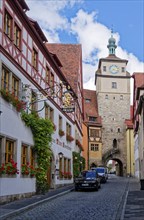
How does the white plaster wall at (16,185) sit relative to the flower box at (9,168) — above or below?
below

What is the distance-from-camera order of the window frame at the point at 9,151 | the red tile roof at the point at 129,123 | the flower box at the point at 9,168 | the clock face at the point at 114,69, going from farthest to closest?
the clock face at the point at 114,69 → the red tile roof at the point at 129,123 → the window frame at the point at 9,151 → the flower box at the point at 9,168

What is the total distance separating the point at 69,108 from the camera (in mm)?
27531

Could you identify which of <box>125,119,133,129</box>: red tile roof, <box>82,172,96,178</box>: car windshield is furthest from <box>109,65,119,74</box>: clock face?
<box>82,172,96,178</box>: car windshield

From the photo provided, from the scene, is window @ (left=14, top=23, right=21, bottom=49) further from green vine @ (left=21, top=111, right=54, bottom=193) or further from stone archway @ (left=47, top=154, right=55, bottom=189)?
stone archway @ (left=47, top=154, right=55, bottom=189)

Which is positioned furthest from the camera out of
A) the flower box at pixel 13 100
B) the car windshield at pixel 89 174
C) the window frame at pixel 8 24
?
the car windshield at pixel 89 174

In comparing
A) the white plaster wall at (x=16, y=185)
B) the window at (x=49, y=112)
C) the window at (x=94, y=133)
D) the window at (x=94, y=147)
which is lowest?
the white plaster wall at (x=16, y=185)

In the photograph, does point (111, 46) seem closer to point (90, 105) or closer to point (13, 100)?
point (90, 105)

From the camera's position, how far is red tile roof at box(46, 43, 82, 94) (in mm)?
38647

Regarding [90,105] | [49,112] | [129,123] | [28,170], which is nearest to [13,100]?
[28,170]


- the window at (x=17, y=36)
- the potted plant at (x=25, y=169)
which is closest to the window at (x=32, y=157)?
the potted plant at (x=25, y=169)

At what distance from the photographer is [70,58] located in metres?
41.6

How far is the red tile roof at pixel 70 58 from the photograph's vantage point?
1522 inches

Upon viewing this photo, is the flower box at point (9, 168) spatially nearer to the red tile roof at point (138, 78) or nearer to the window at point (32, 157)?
the window at point (32, 157)

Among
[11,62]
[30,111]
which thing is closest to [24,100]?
[30,111]
